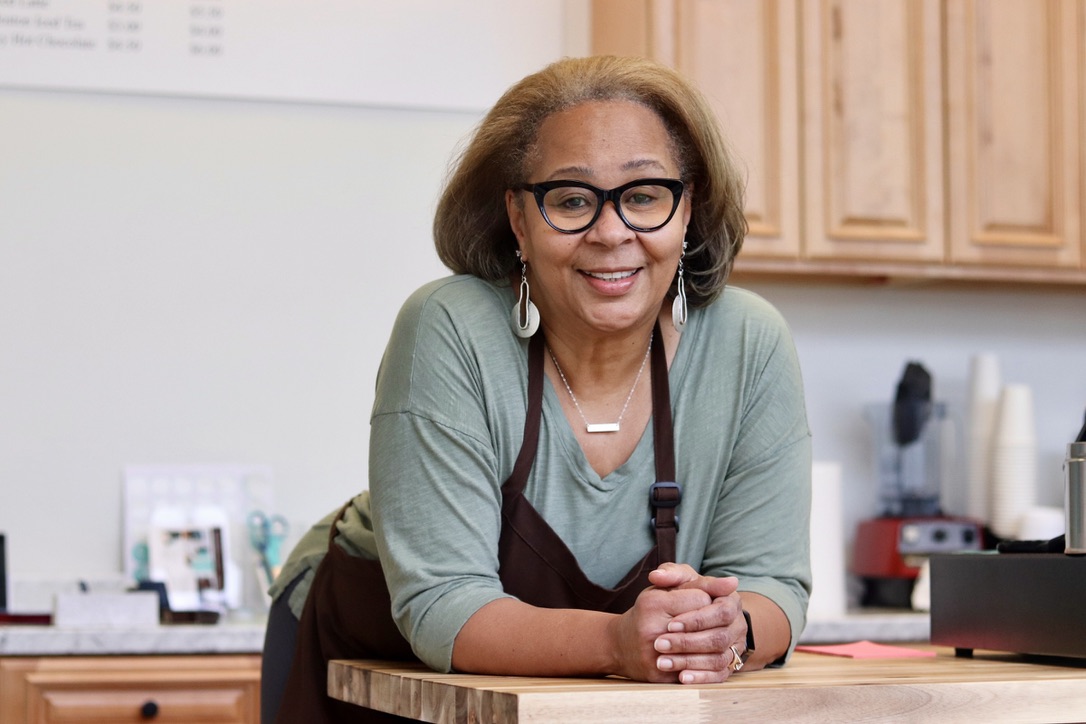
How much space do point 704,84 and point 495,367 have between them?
1.59 meters

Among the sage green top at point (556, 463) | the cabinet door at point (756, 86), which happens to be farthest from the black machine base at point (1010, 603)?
the cabinet door at point (756, 86)

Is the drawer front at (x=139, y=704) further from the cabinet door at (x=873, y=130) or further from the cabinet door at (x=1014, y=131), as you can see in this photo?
the cabinet door at (x=1014, y=131)

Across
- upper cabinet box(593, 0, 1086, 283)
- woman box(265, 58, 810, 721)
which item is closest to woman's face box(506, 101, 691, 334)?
woman box(265, 58, 810, 721)

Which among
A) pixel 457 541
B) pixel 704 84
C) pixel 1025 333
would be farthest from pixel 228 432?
pixel 1025 333

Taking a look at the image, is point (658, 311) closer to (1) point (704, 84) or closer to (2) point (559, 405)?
(2) point (559, 405)

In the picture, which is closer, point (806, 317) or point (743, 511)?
point (743, 511)

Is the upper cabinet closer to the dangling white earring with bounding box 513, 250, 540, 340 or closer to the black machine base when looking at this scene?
the dangling white earring with bounding box 513, 250, 540, 340

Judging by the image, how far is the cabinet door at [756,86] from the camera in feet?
9.45

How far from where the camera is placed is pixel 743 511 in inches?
57.3

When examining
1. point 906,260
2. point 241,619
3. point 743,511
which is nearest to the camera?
point 743,511

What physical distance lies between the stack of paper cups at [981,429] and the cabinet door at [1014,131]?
294 millimetres

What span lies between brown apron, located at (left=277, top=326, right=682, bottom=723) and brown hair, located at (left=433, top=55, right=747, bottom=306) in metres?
A: 0.14

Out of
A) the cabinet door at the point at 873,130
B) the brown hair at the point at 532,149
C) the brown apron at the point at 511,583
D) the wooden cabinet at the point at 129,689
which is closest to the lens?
the brown apron at the point at 511,583

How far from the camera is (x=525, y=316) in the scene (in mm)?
1519
